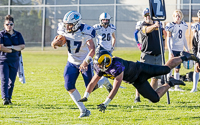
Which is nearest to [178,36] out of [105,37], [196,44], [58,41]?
[196,44]

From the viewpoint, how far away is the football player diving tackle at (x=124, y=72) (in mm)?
5707

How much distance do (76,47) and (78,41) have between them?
0.12 meters

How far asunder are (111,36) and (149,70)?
4.75m

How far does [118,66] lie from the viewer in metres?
5.84

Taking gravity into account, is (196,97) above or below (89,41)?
below

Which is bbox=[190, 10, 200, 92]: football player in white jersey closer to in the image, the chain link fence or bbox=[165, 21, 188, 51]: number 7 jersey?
bbox=[165, 21, 188, 51]: number 7 jersey

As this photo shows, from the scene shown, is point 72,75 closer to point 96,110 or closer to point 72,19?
point 72,19

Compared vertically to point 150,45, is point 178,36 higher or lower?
higher

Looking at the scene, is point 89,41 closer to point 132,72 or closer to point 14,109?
point 132,72

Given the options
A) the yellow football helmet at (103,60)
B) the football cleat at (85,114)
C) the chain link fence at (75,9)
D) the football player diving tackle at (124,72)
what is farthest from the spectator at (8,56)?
the chain link fence at (75,9)

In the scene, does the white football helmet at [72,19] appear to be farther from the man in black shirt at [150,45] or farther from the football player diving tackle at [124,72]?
the man in black shirt at [150,45]

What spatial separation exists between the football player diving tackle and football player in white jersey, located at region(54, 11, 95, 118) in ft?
1.86

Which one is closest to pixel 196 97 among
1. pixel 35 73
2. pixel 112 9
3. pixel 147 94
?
pixel 147 94

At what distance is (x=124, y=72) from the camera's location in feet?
19.8
